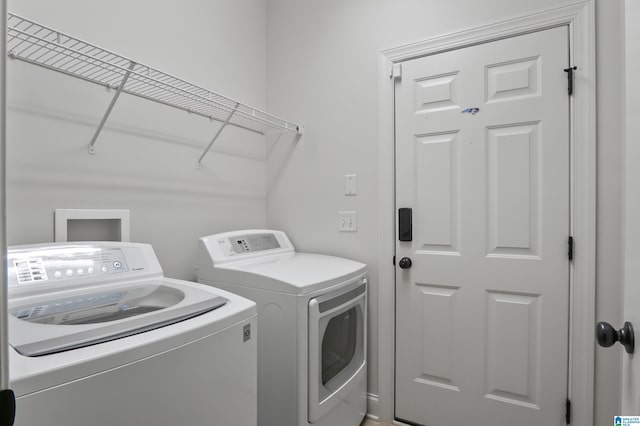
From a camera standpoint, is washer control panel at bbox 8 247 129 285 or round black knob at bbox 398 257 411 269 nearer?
washer control panel at bbox 8 247 129 285

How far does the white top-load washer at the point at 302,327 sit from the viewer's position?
135 cm

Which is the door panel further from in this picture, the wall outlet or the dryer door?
the wall outlet

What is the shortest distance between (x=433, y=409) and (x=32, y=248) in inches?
80.1

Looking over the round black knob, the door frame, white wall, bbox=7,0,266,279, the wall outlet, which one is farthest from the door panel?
white wall, bbox=7,0,266,279

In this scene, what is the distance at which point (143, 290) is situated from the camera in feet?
3.85

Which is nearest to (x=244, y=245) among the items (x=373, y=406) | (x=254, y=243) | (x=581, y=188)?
(x=254, y=243)

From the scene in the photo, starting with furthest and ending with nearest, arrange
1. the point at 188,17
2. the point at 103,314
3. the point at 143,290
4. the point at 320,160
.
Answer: the point at 320,160, the point at 188,17, the point at 143,290, the point at 103,314

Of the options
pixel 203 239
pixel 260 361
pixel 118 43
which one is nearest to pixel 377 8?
pixel 118 43

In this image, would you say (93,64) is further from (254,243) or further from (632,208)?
(632,208)

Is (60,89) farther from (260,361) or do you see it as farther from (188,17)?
(260,361)

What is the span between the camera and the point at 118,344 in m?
0.73

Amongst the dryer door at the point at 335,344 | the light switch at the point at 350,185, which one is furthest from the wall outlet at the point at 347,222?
the dryer door at the point at 335,344

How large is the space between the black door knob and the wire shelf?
157cm

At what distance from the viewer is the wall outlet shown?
2033mm
